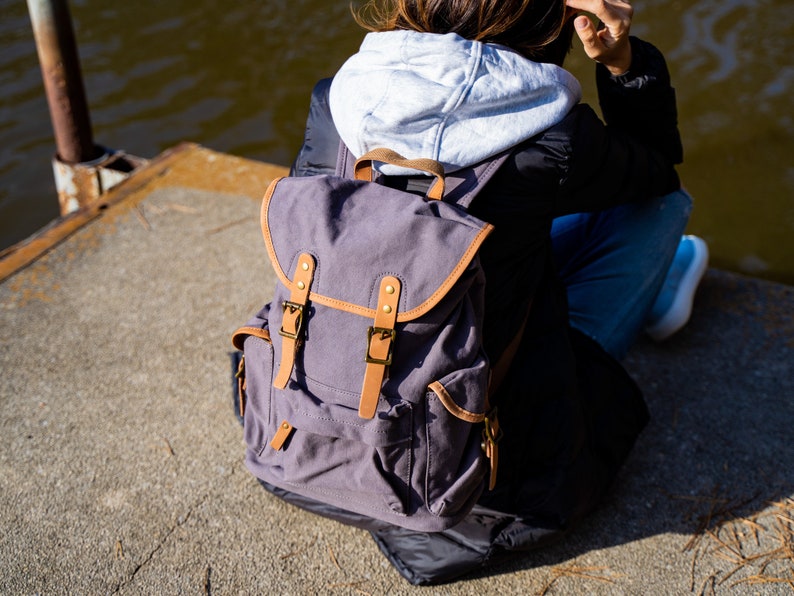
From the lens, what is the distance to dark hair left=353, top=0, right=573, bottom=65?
171 cm

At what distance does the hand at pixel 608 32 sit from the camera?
1.81 meters

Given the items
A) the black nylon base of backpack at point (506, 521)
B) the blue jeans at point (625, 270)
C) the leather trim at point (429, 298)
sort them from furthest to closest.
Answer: the blue jeans at point (625, 270) < the black nylon base of backpack at point (506, 521) < the leather trim at point (429, 298)

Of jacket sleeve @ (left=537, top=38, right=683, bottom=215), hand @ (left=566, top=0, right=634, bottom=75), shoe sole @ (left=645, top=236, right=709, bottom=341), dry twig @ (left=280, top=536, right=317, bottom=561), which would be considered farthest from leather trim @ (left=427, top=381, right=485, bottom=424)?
shoe sole @ (left=645, top=236, right=709, bottom=341)

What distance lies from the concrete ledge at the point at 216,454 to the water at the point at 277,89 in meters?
1.61

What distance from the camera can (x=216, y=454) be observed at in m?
2.42

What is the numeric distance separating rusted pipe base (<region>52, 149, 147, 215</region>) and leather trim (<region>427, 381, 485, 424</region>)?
2.57 m

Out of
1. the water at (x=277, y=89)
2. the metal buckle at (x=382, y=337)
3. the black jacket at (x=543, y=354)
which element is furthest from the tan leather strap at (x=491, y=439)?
the water at (x=277, y=89)

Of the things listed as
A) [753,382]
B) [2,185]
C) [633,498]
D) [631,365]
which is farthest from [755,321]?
[2,185]

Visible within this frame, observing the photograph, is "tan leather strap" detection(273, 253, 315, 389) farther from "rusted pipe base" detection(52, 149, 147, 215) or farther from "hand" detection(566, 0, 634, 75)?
"rusted pipe base" detection(52, 149, 147, 215)

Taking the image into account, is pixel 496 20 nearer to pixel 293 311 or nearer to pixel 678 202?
pixel 293 311

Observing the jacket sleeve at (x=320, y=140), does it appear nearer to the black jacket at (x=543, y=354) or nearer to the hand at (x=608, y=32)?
the black jacket at (x=543, y=354)

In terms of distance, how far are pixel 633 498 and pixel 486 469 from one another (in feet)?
2.18

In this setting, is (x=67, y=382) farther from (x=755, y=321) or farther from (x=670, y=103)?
(x=755, y=321)

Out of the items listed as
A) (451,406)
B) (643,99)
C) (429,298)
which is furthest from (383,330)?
(643,99)
